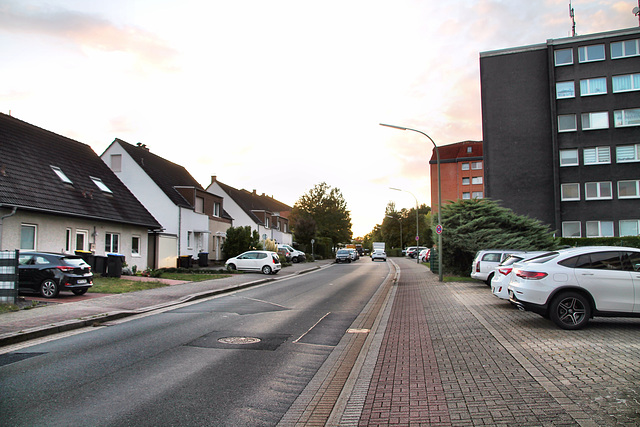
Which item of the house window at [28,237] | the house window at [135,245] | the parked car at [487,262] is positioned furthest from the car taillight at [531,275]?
the house window at [135,245]

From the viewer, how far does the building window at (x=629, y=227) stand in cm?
3422

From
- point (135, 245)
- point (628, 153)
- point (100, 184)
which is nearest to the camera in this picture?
point (100, 184)

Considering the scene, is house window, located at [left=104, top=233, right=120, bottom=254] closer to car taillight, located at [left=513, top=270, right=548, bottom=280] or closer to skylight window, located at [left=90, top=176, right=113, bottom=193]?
skylight window, located at [left=90, top=176, right=113, bottom=193]

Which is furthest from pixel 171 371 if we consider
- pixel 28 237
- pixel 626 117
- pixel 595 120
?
pixel 626 117

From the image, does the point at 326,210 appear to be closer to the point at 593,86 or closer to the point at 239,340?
the point at 593,86

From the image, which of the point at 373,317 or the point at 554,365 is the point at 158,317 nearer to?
the point at 373,317

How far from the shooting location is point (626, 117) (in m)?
35.2

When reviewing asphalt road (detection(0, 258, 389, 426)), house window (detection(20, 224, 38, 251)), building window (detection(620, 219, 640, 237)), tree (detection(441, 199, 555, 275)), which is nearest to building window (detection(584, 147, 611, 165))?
building window (detection(620, 219, 640, 237))

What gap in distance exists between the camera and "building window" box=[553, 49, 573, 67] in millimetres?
36875

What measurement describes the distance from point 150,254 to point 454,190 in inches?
2081

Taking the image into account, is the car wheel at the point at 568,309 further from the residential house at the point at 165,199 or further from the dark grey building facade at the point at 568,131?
the dark grey building facade at the point at 568,131

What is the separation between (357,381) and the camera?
6.09 meters

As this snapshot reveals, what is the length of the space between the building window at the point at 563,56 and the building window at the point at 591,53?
1.98 ft

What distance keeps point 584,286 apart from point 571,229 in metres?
30.2
